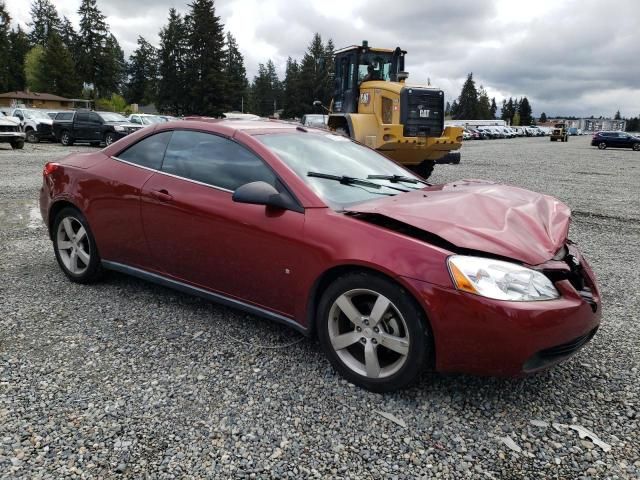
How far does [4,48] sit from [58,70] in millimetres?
6913

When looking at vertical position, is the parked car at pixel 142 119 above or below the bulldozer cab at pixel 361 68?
below

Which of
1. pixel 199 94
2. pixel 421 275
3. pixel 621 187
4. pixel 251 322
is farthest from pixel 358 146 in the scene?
pixel 199 94

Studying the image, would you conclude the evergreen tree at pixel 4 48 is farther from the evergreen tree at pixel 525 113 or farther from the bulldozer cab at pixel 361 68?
the evergreen tree at pixel 525 113

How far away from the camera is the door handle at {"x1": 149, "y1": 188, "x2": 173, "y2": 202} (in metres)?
3.67

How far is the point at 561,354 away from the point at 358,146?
2.33m

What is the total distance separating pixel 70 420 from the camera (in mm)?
2568

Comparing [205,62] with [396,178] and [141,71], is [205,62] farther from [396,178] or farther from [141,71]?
[396,178]

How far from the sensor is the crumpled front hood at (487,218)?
2.68 meters

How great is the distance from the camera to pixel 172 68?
232 ft

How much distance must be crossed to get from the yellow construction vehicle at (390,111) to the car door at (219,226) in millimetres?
8058

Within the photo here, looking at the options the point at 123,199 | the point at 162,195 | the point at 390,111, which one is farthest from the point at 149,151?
the point at 390,111

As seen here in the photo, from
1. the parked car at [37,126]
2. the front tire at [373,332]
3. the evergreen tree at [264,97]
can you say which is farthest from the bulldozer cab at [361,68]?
the evergreen tree at [264,97]

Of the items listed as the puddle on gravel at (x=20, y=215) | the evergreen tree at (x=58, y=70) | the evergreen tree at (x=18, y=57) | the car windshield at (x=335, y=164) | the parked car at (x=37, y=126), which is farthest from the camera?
the evergreen tree at (x=18, y=57)

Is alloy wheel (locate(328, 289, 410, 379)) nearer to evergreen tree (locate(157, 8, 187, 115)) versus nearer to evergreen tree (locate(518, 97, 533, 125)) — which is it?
evergreen tree (locate(157, 8, 187, 115))
